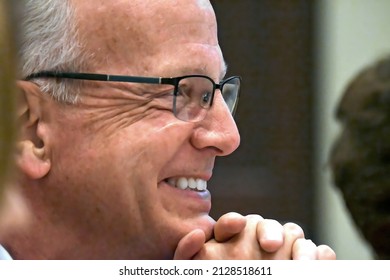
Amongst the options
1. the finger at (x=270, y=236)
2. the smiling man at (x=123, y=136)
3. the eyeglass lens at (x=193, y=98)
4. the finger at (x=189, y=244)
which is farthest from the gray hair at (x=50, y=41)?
the finger at (x=270, y=236)

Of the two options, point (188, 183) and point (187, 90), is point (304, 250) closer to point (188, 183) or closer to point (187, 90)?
point (188, 183)

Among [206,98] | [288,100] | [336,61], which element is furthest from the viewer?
[288,100]

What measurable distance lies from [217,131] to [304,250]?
351mm

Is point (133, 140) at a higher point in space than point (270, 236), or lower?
higher

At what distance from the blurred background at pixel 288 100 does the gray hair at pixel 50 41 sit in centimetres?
190

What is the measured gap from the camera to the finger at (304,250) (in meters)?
1.88

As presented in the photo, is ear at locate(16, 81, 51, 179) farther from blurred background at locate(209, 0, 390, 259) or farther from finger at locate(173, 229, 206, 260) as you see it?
blurred background at locate(209, 0, 390, 259)

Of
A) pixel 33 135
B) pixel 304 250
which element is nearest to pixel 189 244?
pixel 304 250

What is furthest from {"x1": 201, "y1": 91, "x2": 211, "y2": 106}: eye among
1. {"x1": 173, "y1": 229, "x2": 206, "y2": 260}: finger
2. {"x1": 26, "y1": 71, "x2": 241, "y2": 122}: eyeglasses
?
{"x1": 173, "y1": 229, "x2": 206, "y2": 260}: finger

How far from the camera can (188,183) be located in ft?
6.34

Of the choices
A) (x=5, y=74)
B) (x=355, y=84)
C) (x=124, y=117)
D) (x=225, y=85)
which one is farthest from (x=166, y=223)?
(x=5, y=74)
